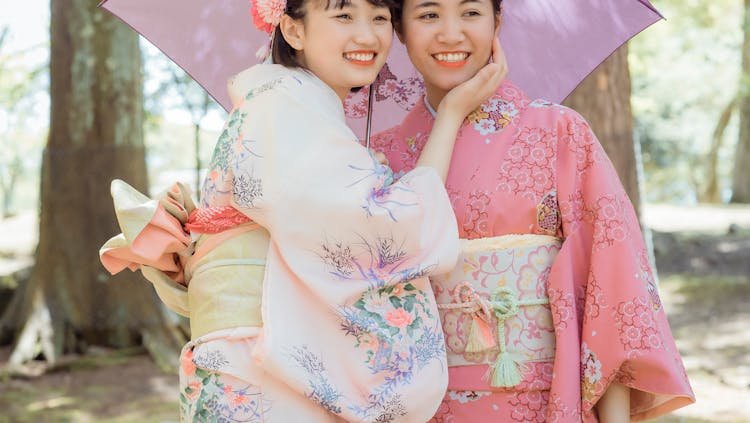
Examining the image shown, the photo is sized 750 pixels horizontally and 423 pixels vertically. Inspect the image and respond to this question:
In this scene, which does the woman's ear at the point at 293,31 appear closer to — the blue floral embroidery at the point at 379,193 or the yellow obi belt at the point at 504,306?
the blue floral embroidery at the point at 379,193

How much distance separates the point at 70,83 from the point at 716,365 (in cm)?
525

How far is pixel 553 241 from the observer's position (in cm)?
235

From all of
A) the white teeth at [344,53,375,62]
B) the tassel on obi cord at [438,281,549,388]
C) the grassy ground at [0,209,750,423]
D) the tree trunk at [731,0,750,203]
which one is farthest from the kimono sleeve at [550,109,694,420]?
the tree trunk at [731,0,750,203]

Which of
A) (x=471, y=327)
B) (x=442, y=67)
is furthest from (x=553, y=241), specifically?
(x=442, y=67)

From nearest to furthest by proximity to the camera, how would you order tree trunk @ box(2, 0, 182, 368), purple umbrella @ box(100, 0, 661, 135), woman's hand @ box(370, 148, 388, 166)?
woman's hand @ box(370, 148, 388, 166), purple umbrella @ box(100, 0, 661, 135), tree trunk @ box(2, 0, 182, 368)

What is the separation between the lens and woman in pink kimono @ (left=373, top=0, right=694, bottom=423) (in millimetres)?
2267

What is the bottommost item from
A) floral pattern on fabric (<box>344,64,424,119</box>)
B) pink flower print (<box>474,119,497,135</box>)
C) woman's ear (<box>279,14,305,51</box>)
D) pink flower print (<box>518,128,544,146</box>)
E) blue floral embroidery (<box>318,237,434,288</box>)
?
blue floral embroidery (<box>318,237,434,288</box>)

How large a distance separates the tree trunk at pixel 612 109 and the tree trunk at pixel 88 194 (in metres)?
3.77

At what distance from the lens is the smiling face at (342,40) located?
2.23 meters

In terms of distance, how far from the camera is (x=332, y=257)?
206 cm

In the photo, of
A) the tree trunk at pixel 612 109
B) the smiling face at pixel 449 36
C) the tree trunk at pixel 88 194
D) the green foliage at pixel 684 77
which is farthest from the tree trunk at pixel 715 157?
the smiling face at pixel 449 36

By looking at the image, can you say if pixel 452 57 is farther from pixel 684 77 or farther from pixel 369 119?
pixel 684 77

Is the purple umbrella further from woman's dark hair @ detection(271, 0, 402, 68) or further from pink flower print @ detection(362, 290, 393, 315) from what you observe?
pink flower print @ detection(362, 290, 393, 315)

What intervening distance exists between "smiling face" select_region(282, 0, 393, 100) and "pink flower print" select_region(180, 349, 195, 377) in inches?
29.3
